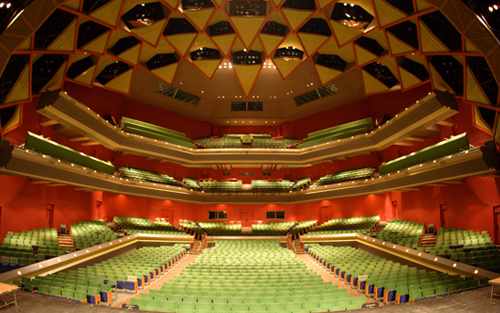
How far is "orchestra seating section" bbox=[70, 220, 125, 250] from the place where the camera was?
14134 mm

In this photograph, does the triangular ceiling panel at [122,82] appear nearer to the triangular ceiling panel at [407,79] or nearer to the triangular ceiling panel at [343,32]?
the triangular ceiling panel at [343,32]

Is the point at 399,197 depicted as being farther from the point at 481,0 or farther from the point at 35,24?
the point at 35,24

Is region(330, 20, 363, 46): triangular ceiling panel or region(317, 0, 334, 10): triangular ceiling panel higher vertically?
region(317, 0, 334, 10): triangular ceiling panel

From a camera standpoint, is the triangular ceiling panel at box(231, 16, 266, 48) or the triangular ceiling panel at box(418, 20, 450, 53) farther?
the triangular ceiling panel at box(231, 16, 266, 48)

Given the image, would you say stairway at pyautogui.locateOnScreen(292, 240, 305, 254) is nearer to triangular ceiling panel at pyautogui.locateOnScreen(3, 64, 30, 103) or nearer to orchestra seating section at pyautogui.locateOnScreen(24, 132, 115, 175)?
orchestra seating section at pyautogui.locateOnScreen(24, 132, 115, 175)

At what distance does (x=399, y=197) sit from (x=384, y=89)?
725 centimetres

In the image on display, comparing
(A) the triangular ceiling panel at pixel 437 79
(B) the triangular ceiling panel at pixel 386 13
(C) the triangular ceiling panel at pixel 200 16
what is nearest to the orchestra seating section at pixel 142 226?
(C) the triangular ceiling panel at pixel 200 16

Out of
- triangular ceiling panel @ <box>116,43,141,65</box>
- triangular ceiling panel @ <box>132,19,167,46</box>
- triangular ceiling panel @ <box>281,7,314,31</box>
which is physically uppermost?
triangular ceiling panel @ <box>281,7,314,31</box>

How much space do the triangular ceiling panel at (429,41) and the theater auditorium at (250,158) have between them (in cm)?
7

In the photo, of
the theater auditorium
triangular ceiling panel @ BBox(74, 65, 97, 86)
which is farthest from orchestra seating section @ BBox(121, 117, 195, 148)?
triangular ceiling panel @ BBox(74, 65, 97, 86)

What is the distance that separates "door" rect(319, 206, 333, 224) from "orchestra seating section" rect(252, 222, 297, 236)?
2353 mm

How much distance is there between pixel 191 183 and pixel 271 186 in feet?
23.0

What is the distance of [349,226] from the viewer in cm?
2072

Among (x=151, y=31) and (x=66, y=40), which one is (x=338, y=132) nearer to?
(x=151, y=31)
